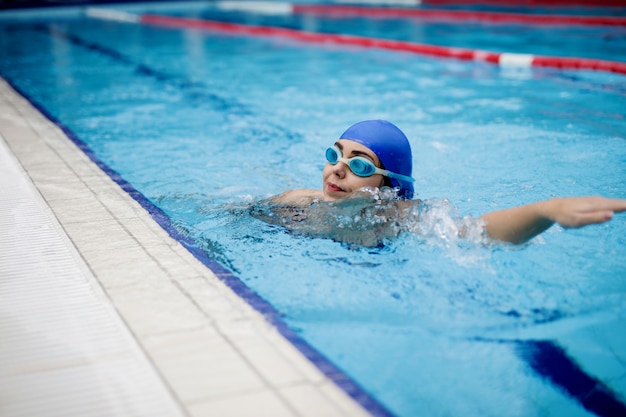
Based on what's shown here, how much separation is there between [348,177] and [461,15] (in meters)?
12.8

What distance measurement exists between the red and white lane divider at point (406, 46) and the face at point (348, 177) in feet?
18.3

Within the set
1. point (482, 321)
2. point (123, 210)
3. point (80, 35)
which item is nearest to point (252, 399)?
point (482, 321)

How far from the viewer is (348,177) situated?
3.03 metres

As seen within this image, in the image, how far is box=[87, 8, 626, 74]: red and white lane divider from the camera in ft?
26.0

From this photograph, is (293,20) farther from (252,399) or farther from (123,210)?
(252,399)

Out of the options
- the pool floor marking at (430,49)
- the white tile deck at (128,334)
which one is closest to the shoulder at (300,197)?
the white tile deck at (128,334)

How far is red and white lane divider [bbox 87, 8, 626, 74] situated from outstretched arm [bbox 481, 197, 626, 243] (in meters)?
5.85

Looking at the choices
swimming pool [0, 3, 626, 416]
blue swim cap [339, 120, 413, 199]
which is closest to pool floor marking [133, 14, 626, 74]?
swimming pool [0, 3, 626, 416]

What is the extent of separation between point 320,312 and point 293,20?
13896 millimetres

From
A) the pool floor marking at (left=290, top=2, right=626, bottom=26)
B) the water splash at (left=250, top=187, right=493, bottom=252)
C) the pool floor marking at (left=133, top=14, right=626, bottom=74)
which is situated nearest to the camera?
the water splash at (left=250, top=187, right=493, bottom=252)

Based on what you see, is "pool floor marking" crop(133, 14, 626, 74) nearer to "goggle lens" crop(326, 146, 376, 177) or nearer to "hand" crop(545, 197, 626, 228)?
"goggle lens" crop(326, 146, 376, 177)

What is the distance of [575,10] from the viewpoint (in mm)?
14773

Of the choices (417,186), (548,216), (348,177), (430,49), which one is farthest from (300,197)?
(430,49)

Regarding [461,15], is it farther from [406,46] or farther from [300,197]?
[300,197]
